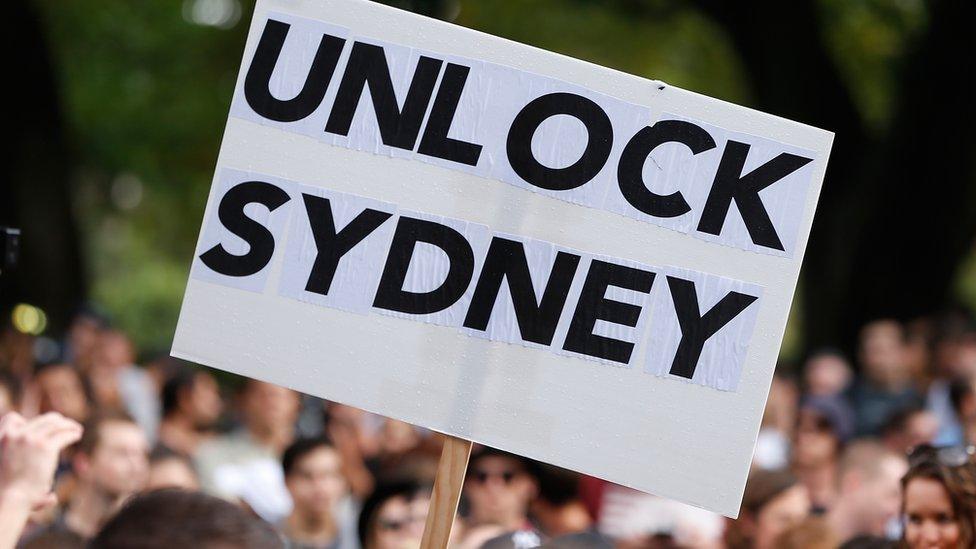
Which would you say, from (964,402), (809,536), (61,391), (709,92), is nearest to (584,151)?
(809,536)

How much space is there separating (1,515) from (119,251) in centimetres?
3934

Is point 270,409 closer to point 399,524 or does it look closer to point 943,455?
point 399,524

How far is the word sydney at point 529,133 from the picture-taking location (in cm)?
325

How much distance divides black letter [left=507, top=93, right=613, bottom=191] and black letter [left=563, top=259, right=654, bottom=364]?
0.70ft

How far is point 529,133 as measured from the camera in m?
3.27

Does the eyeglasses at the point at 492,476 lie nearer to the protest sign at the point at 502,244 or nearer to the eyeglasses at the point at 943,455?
the eyeglasses at the point at 943,455

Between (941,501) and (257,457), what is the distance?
400 centimetres

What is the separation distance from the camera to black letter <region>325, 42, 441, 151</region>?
329 cm

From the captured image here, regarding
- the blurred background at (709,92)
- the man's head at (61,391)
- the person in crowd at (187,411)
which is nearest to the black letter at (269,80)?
the person in crowd at (187,411)

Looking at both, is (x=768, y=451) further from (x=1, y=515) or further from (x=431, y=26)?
(x=1, y=515)

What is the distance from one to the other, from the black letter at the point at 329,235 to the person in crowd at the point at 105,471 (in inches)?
85.3

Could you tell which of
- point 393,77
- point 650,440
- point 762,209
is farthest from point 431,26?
point 650,440

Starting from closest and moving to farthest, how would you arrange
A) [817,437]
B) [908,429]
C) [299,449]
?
[299,449] → [817,437] → [908,429]

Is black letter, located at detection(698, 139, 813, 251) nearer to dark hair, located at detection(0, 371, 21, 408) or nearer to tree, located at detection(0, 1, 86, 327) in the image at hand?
dark hair, located at detection(0, 371, 21, 408)
